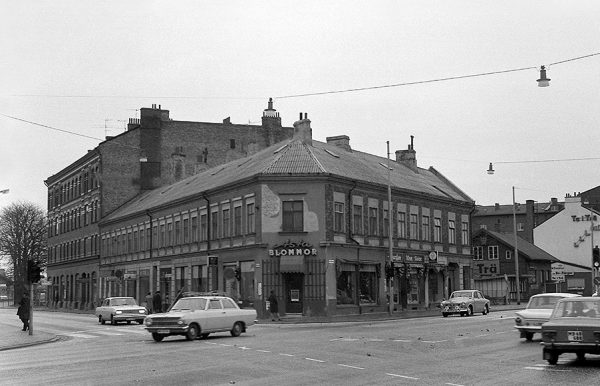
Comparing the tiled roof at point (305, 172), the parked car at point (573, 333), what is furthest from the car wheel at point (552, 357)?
the tiled roof at point (305, 172)

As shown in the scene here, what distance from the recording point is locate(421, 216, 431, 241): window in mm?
57031

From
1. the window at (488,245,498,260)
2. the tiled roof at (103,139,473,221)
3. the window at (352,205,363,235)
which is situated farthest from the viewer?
the window at (488,245,498,260)

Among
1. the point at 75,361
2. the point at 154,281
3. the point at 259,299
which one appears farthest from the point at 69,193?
the point at 75,361

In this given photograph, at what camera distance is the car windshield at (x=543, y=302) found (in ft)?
81.1

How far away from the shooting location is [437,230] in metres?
59.2

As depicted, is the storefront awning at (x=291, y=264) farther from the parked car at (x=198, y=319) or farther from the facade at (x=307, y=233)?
the parked car at (x=198, y=319)

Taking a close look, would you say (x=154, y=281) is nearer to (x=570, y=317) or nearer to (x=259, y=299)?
(x=259, y=299)

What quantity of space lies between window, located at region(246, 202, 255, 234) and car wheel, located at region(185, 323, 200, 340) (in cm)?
2089

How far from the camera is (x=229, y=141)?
7244 cm

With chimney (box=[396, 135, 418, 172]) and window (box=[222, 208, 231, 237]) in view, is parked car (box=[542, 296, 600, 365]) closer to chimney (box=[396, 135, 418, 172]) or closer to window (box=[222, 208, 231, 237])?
window (box=[222, 208, 231, 237])

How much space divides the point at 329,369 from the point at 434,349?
5.45 meters

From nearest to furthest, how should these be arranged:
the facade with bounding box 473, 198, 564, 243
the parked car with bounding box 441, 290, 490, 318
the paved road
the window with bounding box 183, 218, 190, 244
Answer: the paved road → the parked car with bounding box 441, 290, 490, 318 → the window with bounding box 183, 218, 190, 244 → the facade with bounding box 473, 198, 564, 243

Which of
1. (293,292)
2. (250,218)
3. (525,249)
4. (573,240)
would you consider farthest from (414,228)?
(573,240)

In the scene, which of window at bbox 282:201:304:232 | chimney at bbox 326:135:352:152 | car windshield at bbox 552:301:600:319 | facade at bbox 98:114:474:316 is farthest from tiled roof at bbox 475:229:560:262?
car windshield at bbox 552:301:600:319
